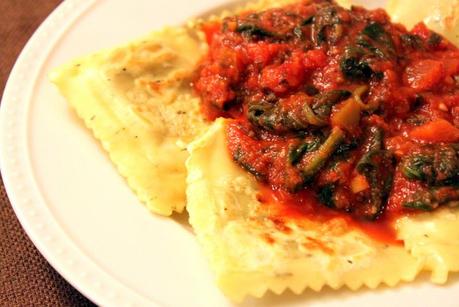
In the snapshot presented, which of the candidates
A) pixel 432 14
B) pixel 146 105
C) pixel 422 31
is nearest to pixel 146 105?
pixel 146 105

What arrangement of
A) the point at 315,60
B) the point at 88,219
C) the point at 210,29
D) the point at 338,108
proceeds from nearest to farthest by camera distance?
1. the point at 88,219
2. the point at 338,108
3. the point at 315,60
4. the point at 210,29

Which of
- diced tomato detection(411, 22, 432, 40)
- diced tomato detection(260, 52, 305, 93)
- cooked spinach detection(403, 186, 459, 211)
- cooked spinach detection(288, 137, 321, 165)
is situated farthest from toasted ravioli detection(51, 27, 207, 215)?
diced tomato detection(411, 22, 432, 40)

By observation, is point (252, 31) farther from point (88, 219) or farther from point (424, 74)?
point (88, 219)

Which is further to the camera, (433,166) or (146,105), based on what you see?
(146,105)

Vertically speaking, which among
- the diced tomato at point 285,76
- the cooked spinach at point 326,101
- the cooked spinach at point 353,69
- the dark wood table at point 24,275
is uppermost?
the cooked spinach at point 353,69

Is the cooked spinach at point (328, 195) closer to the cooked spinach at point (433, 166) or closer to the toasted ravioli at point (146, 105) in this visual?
the cooked spinach at point (433, 166)

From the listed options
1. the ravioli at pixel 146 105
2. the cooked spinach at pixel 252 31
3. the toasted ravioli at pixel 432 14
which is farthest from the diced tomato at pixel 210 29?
the toasted ravioli at pixel 432 14

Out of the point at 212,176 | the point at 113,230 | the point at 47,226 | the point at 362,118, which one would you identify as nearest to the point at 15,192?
the point at 47,226
